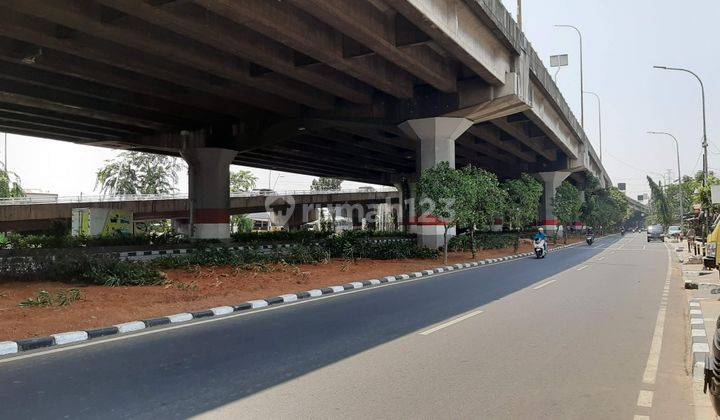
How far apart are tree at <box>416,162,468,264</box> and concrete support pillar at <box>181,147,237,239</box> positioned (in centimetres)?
1507

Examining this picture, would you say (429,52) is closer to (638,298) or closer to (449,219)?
(449,219)

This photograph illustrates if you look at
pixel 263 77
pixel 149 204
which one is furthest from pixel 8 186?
pixel 263 77

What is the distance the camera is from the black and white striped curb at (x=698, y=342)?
19.2 ft

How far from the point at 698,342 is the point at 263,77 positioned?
1673 centimetres

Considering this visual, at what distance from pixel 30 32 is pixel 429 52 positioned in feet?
41.6

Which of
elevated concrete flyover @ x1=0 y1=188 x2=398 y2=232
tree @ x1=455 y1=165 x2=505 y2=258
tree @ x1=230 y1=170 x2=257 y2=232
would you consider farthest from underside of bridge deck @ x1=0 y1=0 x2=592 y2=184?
tree @ x1=230 y1=170 x2=257 y2=232

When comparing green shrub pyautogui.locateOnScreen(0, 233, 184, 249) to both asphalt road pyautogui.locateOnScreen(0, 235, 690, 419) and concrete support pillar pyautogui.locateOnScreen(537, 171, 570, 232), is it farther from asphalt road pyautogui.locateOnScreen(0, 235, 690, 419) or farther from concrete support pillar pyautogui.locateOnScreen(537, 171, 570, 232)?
concrete support pillar pyautogui.locateOnScreen(537, 171, 570, 232)

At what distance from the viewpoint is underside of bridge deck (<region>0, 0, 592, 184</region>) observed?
46.6 ft

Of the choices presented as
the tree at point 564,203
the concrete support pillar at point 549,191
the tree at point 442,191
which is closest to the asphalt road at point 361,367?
the tree at point 442,191

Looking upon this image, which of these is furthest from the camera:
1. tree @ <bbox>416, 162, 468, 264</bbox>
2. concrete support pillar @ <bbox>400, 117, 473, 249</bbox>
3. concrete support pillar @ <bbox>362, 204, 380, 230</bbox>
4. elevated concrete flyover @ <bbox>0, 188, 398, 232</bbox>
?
concrete support pillar @ <bbox>362, 204, 380, 230</bbox>

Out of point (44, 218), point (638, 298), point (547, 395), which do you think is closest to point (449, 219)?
point (638, 298)

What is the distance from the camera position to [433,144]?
1018 inches

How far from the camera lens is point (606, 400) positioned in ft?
16.4

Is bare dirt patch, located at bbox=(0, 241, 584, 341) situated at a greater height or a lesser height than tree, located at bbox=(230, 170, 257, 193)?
lesser
